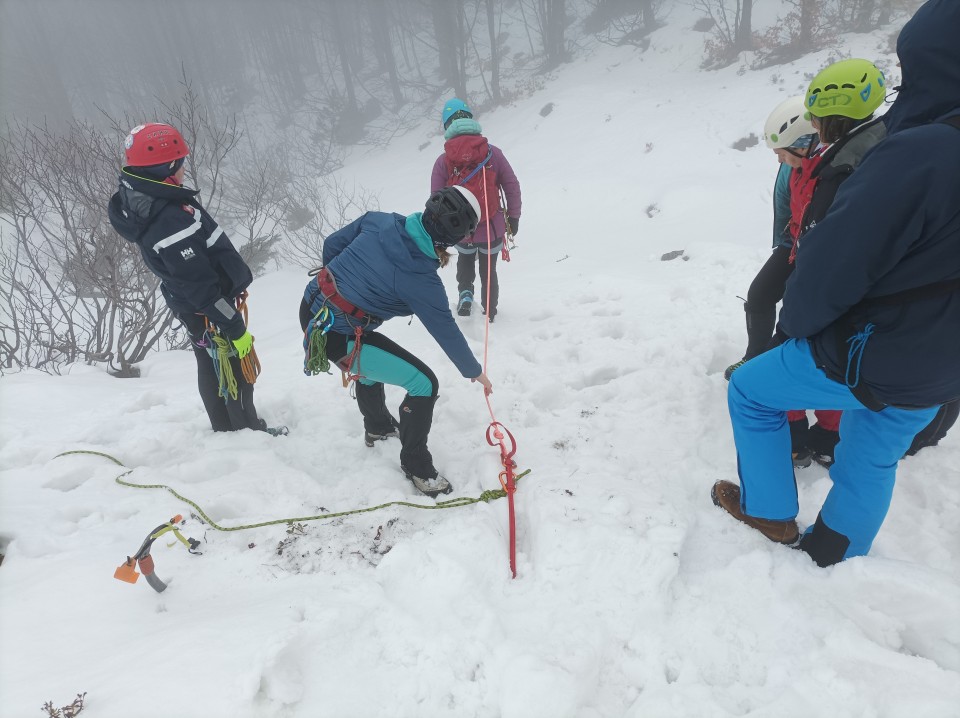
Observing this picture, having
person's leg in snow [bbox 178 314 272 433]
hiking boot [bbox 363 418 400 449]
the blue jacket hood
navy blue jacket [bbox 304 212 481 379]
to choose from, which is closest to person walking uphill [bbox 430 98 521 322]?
hiking boot [bbox 363 418 400 449]

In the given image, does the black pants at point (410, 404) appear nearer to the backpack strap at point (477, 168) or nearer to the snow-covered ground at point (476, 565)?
the snow-covered ground at point (476, 565)

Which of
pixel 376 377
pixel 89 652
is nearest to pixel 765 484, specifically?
pixel 376 377

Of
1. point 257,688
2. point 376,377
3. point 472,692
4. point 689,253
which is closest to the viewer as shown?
point 257,688

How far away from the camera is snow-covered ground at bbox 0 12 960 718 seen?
1.79 meters

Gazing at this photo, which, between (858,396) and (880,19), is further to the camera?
(880,19)

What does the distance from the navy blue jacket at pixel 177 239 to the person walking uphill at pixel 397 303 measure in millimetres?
529

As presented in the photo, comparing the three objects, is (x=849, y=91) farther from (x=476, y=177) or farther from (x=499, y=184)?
(x=499, y=184)

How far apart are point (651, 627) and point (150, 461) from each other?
3.09 meters

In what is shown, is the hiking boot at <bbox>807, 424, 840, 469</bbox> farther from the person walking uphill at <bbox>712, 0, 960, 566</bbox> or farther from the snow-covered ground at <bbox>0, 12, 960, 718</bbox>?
the person walking uphill at <bbox>712, 0, 960, 566</bbox>

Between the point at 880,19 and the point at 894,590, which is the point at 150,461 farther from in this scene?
the point at 880,19

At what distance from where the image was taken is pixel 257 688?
1.71m

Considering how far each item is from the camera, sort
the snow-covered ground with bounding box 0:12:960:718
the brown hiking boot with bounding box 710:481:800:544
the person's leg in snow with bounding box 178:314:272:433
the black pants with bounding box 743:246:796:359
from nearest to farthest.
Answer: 1. the snow-covered ground with bounding box 0:12:960:718
2. the brown hiking boot with bounding box 710:481:800:544
3. the black pants with bounding box 743:246:796:359
4. the person's leg in snow with bounding box 178:314:272:433

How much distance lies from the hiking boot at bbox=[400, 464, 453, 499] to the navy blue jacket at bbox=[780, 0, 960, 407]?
6.67 feet

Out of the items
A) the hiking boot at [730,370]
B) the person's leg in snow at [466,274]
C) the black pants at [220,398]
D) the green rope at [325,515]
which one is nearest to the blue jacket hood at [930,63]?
the green rope at [325,515]
